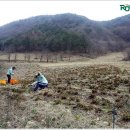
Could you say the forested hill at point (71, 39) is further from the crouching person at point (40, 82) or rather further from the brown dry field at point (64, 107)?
the brown dry field at point (64, 107)

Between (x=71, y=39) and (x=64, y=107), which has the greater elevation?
(x=71, y=39)

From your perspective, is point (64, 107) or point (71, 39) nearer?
point (64, 107)

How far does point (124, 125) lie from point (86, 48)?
9939 centimetres

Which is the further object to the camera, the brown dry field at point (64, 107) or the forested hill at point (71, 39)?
the forested hill at point (71, 39)

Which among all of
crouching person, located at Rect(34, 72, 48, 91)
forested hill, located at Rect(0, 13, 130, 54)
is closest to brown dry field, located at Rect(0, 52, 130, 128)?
crouching person, located at Rect(34, 72, 48, 91)

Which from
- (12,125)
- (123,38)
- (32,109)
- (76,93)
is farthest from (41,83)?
(123,38)

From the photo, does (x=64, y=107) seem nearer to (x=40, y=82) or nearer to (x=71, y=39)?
(x=40, y=82)

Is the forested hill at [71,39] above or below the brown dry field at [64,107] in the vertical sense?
above

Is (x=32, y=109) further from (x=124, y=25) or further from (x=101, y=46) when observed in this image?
(x=124, y=25)

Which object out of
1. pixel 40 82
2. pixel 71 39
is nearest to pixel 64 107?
pixel 40 82

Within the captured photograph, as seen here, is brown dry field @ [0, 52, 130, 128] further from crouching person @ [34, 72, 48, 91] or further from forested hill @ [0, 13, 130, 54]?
forested hill @ [0, 13, 130, 54]

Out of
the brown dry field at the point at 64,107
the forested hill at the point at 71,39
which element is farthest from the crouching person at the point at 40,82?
the forested hill at the point at 71,39

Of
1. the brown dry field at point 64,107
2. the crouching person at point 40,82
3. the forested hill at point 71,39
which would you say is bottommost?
the brown dry field at point 64,107

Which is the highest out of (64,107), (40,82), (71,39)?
(71,39)
